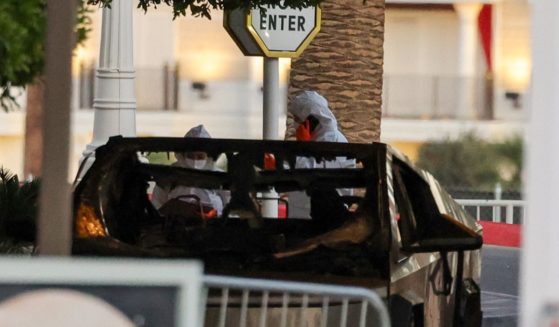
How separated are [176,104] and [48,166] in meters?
24.9

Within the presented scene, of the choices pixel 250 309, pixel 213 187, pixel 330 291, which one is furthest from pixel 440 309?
pixel 330 291

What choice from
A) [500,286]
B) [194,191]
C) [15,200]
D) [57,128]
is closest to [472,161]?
[500,286]

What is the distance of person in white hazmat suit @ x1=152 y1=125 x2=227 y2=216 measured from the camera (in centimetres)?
831

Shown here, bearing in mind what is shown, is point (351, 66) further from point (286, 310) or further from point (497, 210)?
point (286, 310)

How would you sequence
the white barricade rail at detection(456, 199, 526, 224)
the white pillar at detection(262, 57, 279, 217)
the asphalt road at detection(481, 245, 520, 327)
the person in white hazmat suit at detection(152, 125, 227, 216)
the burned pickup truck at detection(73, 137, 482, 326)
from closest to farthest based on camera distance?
the burned pickup truck at detection(73, 137, 482, 326), the person in white hazmat suit at detection(152, 125, 227, 216), the asphalt road at detection(481, 245, 520, 327), the white pillar at detection(262, 57, 279, 217), the white barricade rail at detection(456, 199, 526, 224)

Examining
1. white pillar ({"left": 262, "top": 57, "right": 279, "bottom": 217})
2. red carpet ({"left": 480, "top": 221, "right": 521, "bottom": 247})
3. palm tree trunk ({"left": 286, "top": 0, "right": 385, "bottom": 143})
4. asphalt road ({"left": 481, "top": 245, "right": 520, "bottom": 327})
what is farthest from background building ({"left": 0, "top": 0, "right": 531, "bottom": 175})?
white pillar ({"left": 262, "top": 57, "right": 279, "bottom": 217})

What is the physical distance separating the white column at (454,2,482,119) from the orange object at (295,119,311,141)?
1995 centimetres

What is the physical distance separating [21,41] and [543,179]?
2165 mm

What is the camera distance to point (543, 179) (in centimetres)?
402

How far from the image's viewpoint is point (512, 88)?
3145 cm

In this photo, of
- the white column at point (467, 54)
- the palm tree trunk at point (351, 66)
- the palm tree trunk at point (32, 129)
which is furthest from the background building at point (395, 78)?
the palm tree trunk at point (351, 66)

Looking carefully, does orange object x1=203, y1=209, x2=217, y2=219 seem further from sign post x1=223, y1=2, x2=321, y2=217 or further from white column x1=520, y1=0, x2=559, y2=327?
white column x1=520, y1=0, x2=559, y2=327

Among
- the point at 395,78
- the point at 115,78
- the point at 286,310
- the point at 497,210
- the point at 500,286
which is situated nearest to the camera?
the point at 286,310

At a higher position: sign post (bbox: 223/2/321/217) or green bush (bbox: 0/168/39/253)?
sign post (bbox: 223/2/321/217)
